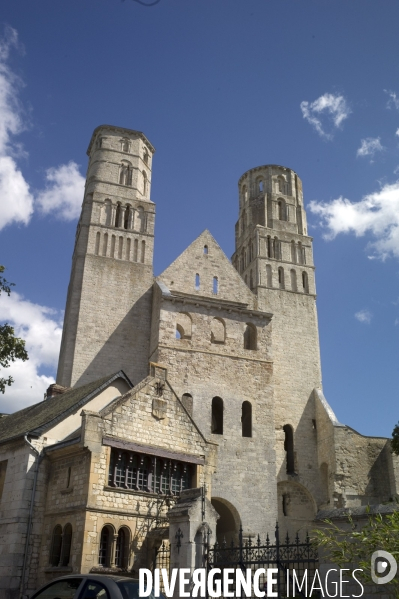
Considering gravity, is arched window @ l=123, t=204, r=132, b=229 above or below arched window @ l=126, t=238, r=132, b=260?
above

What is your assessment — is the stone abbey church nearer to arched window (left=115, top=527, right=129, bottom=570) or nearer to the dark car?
arched window (left=115, top=527, right=129, bottom=570)

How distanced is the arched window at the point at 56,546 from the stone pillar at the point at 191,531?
4.73 meters

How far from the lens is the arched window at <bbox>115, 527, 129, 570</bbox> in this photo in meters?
16.1

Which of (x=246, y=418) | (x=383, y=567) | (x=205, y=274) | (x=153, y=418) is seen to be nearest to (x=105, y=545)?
(x=153, y=418)

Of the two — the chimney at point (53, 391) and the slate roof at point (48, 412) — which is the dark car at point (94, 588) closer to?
the slate roof at point (48, 412)

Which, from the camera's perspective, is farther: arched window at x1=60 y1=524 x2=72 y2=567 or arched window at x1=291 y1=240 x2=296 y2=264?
arched window at x1=291 y1=240 x2=296 y2=264

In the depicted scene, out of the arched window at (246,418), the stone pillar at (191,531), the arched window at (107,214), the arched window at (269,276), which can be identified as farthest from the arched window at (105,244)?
the stone pillar at (191,531)

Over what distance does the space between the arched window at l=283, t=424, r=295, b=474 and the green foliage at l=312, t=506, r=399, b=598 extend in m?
21.5

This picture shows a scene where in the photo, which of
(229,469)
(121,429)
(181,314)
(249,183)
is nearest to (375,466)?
(229,469)

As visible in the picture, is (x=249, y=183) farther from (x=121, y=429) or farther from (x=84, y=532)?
(x=84, y=532)

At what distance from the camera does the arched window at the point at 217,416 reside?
29.2 metres

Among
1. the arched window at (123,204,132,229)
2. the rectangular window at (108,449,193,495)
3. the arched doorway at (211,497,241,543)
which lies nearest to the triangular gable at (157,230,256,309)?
the arched window at (123,204,132,229)

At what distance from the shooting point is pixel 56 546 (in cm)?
1667

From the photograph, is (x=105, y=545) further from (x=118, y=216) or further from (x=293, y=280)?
(x=293, y=280)
